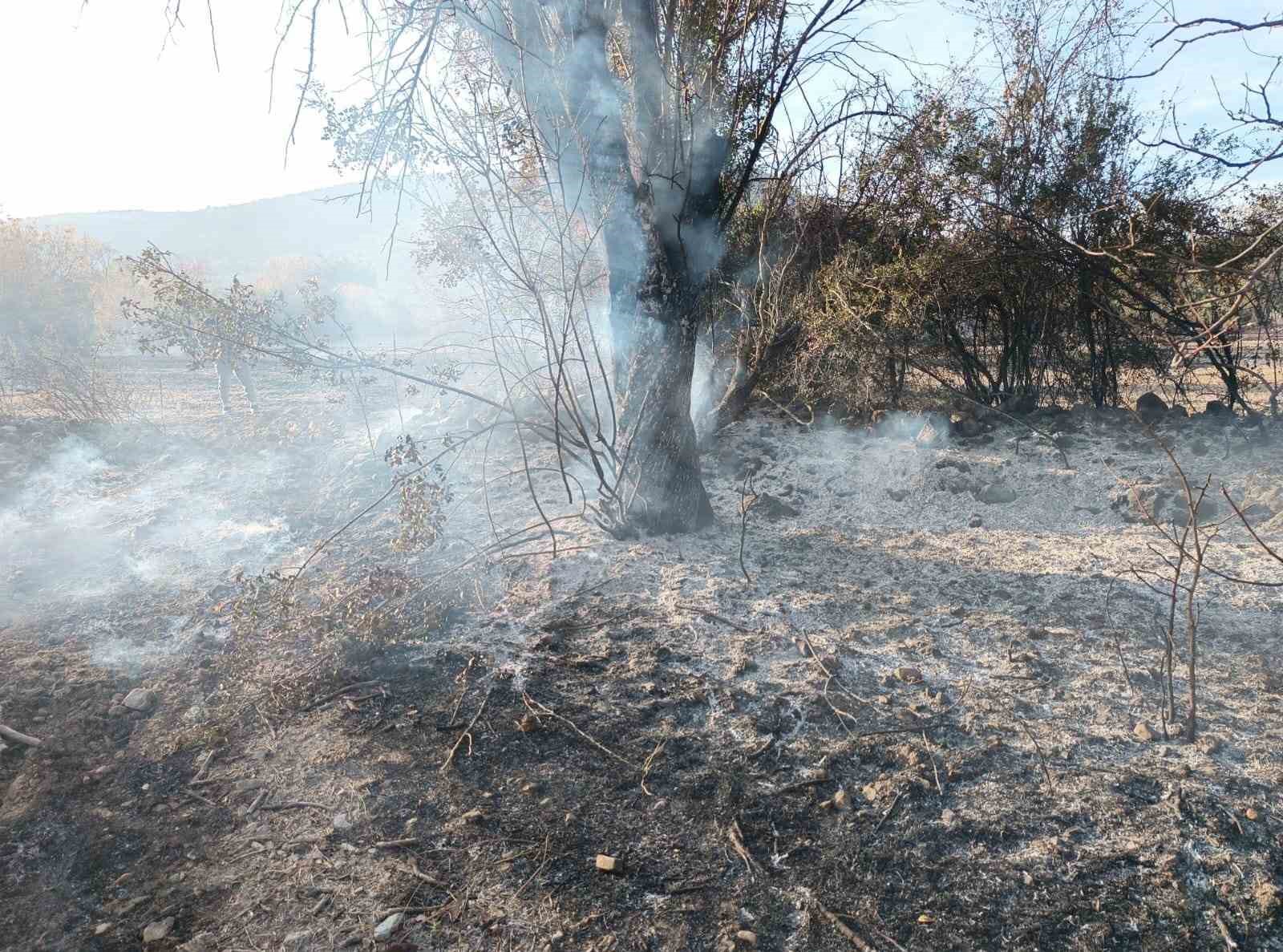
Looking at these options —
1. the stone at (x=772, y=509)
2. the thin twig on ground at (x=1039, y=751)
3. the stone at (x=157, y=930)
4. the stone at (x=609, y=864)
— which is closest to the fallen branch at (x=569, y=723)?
the stone at (x=609, y=864)

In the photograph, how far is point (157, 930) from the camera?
6.26 ft

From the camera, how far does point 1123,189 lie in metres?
5.37

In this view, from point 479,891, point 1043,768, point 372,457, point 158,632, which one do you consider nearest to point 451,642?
point 479,891

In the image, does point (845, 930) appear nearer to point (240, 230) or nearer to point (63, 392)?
point (63, 392)

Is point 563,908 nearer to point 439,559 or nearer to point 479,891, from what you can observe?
point 479,891

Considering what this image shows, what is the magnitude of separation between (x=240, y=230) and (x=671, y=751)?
70720 millimetres

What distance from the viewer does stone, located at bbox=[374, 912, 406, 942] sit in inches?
73.1

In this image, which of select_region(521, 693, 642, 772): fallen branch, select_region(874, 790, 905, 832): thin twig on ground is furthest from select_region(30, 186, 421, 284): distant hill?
select_region(874, 790, 905, 832): thin twig on ground

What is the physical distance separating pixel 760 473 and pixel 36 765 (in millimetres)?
4638

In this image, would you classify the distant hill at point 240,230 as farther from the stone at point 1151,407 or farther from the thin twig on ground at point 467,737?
the thin twig on ground at point 467,737

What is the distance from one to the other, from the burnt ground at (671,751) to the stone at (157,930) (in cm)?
1

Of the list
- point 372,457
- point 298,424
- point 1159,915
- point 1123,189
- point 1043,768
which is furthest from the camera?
point 298,424

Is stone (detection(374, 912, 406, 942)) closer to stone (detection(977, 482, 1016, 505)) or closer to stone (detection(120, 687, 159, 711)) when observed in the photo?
stone (detection(120, 687, 159, 711))

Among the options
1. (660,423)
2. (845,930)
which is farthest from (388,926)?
(660,423)
